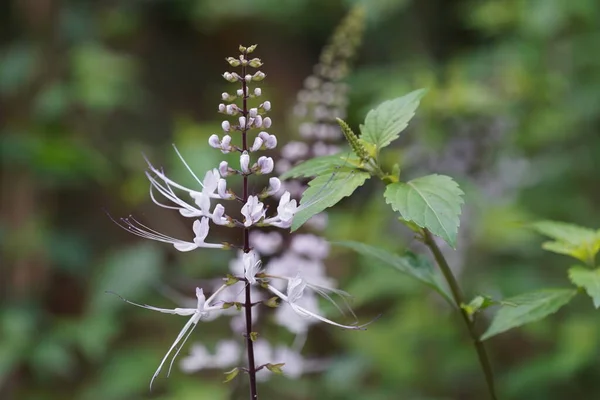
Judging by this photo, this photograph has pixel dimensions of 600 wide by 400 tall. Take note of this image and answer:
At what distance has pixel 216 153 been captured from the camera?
231 cm

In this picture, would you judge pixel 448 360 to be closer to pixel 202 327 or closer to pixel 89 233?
pixel 202 327

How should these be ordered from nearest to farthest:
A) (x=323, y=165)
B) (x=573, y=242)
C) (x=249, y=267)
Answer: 1. (x=249, y=267)
2. (x=323, y=165)
3. (x=573, y=242)

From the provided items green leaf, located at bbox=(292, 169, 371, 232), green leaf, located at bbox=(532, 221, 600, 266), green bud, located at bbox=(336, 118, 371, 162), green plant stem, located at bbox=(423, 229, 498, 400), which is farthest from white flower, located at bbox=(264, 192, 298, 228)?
green leaf, located at bbox=(532, 221, 600, 266)

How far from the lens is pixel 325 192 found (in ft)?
3.14

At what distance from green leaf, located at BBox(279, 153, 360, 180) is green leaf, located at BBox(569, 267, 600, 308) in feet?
1.24

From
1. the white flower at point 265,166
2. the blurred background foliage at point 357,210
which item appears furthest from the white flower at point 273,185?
the blurred background foliage at point 357,210

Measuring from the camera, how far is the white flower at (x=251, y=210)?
2.90ft

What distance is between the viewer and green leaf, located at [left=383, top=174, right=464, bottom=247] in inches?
35.3

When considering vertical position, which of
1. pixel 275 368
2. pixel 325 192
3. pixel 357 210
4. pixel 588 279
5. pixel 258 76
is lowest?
pixel 275 368

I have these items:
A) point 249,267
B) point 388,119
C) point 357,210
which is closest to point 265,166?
point 249,267

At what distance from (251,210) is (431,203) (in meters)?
0.24

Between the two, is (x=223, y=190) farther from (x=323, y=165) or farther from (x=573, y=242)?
(x=573, y=242)

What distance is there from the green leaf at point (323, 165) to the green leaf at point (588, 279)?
1.24 ft

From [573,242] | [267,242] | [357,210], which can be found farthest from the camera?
[357,210]
